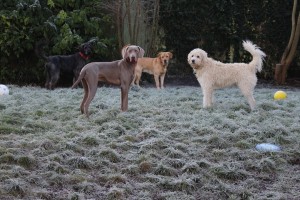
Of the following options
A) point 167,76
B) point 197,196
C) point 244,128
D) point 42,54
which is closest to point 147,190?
point 197,196

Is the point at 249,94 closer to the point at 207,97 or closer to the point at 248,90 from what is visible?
the point at 248,90

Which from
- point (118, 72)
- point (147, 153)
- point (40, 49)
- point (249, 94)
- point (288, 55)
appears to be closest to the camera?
point (147, 153)

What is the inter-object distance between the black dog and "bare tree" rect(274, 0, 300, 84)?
15.8ft

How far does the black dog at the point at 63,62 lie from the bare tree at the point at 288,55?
4.80 metres

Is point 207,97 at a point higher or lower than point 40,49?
lower

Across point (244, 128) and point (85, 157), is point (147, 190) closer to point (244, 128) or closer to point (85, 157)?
point (85, 157)

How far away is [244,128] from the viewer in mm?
6035

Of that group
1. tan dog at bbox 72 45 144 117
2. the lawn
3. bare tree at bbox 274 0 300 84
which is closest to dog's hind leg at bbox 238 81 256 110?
the lawn

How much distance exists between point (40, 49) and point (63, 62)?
2.19 feet

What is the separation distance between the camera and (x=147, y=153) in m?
5.05

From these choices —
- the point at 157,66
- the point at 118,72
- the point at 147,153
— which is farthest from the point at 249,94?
the point at 157,66

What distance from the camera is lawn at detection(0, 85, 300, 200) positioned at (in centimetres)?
Result: 421

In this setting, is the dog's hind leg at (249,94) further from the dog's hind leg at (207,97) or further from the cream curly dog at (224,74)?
the dog's hind leg at (207,97)

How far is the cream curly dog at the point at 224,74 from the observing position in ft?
25.5
